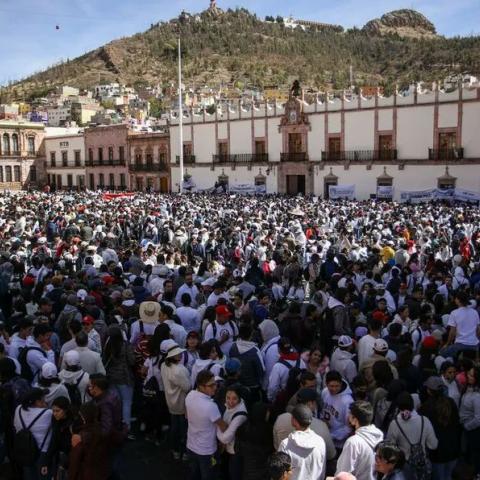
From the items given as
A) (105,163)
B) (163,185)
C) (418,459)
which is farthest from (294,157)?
(418,459)

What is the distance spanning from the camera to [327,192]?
37250 mm

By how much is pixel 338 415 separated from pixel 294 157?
3439 cm

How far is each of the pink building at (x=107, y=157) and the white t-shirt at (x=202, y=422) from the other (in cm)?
4540

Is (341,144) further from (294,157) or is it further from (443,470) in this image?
(443,470)

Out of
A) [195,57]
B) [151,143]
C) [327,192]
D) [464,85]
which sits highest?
[195,57]

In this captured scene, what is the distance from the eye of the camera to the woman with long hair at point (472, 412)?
5.36m

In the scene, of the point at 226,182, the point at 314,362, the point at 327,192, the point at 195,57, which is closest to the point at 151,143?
the point at 226,182

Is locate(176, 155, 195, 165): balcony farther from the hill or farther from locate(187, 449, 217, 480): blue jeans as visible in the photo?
locate(187, 449, 217, 480): blue jeans

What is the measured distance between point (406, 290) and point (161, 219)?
38.4ft

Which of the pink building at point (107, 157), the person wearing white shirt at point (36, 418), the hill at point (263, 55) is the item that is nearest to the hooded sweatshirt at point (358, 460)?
the person wearing white shirt at point (36, 418)

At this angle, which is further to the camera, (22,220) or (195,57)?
(195,57)

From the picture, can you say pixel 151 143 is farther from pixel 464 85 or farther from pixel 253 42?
pixel 253 42

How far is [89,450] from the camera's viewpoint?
463 centimetres

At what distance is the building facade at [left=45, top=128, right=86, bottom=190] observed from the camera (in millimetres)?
54156
